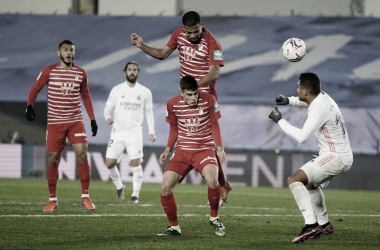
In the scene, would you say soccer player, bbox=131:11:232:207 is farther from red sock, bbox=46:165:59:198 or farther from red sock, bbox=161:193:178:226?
red sock, bbox=46:165:59:198

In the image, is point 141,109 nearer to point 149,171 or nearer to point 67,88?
point 67,88

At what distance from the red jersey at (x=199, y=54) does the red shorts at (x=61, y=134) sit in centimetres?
211

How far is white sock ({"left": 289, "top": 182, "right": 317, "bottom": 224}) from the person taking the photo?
6.96 meters

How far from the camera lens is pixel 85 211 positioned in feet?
30.3

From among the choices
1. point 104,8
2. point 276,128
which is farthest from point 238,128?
point 104,8

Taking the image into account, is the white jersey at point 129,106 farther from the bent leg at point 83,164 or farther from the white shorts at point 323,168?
the white shorts at point 323,168

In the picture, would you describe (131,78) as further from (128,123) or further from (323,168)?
(323,168)

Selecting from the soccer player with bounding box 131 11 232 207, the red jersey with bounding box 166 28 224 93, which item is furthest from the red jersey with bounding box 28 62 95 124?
the red jersey with bounding box 166 28 224 93

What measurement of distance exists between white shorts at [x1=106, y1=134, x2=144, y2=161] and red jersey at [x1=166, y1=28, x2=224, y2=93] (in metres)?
4.14

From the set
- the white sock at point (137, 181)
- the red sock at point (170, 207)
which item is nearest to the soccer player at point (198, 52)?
the red sock at point (170, 207)

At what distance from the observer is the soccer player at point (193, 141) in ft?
23.7

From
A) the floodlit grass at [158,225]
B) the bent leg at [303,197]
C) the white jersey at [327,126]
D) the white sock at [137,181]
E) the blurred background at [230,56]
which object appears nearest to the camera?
the floodlit grass at [158,225]

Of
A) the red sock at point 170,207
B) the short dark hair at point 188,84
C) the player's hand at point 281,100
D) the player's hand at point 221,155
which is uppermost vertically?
the short dark hair at point 188,84

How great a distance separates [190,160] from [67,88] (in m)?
2.98
